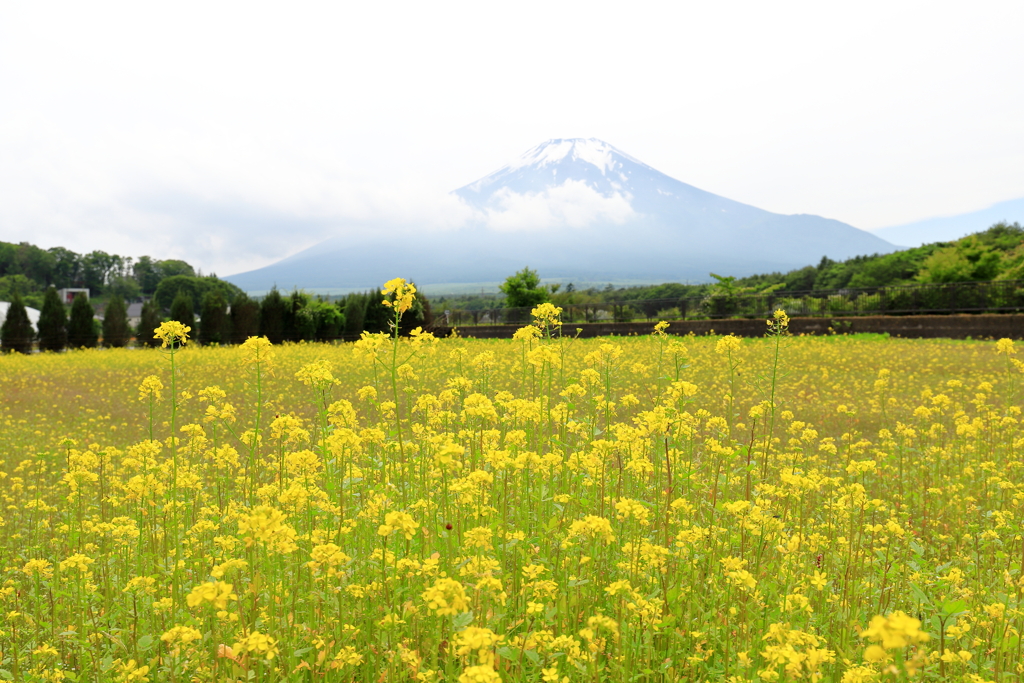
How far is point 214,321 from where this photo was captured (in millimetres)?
28438

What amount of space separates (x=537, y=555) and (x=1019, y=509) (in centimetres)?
421

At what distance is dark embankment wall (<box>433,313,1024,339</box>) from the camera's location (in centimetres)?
1898

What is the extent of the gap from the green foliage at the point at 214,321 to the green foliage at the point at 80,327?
529 centimetres

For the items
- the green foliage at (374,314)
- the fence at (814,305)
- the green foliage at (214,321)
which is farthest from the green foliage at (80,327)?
the fence at (814,305)

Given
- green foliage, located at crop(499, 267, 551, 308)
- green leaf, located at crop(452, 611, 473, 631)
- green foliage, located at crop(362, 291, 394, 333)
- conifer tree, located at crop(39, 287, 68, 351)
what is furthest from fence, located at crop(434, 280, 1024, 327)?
green leaf, located at crop(452, 611, 473, 631)

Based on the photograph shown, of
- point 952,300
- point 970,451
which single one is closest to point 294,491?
point 970,451

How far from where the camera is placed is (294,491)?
2400 millimetres

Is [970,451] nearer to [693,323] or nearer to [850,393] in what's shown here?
[850,393]

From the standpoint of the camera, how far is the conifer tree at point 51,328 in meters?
27.0

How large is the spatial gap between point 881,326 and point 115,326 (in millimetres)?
34599

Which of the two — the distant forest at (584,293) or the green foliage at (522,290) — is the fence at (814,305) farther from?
the green foliage at (522,290)

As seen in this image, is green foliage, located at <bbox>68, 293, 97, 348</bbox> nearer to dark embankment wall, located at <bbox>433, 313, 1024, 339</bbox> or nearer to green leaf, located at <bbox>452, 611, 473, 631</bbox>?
dark embankment wall, located at <bbox>433, 313, 1024, 339</bbox>

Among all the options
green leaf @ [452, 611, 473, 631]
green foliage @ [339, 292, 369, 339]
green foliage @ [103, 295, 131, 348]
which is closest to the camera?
green leaf @ [452, 611, 473, 631]

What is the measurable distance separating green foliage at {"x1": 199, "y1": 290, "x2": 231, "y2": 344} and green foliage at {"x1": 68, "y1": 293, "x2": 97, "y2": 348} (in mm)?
5292
